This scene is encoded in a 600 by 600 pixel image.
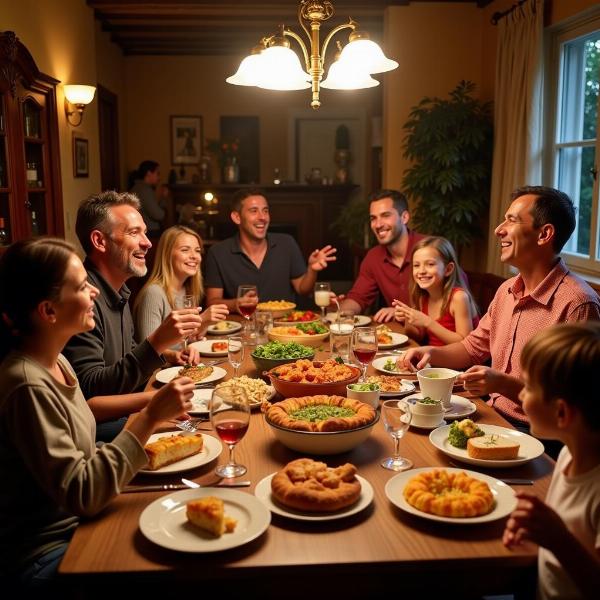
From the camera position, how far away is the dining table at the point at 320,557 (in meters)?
1.11

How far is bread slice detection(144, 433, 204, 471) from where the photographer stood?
4.78 feet

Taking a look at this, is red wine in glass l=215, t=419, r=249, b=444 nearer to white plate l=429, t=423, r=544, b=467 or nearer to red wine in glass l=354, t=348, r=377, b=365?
white plate l=429, t=423, r=544, b=467

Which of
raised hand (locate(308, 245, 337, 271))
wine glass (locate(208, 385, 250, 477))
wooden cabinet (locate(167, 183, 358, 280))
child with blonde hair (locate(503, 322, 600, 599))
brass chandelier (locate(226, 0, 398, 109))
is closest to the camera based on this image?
child with blonde hair (locate(503, 322, 600, 599))

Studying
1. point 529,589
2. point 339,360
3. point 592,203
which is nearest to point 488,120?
point 592,203

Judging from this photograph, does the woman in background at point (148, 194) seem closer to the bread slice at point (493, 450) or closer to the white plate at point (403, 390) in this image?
the white plate at point (403, 390)

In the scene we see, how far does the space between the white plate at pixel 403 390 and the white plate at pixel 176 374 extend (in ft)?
1.82

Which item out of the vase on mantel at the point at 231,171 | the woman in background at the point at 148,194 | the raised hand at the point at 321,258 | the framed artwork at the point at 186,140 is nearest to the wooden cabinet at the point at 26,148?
the raised hand at the point at 321,258

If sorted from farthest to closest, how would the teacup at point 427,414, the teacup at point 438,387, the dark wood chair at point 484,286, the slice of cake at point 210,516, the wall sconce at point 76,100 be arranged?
the wall sconce at point 76,100 → the dark wood chair at point 484,286 → the teacup at point 438,387 → the teacup at point 427,414 → the slice of cake at point 210,516

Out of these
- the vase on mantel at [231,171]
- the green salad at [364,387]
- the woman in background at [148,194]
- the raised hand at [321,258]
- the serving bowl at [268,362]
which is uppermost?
the vase on mantel at [231,171]

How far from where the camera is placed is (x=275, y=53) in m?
2.47

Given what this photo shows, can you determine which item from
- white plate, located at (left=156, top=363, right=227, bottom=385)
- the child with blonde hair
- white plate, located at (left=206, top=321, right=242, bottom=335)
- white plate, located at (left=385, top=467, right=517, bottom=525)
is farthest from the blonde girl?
the child with blonde hair

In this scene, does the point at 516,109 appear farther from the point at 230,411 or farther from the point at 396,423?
the point at 230,411

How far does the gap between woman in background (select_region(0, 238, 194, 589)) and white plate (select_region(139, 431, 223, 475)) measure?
0.29 feet

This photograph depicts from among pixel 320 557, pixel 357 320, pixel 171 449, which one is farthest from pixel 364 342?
pixel 357 320
